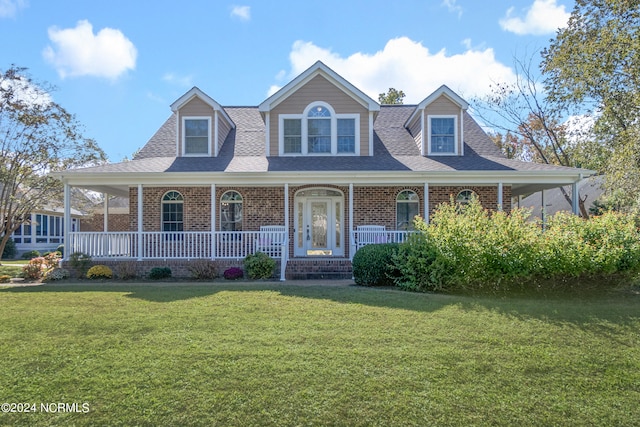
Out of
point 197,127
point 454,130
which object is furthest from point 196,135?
point 454,130

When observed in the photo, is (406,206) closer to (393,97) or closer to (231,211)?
(231,211)

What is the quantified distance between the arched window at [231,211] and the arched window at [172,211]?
4.69 feet

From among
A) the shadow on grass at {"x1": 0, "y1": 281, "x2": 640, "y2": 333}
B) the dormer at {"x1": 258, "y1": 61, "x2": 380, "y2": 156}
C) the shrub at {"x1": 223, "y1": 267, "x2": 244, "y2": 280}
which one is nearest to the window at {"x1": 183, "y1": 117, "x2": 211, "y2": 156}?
Answer: the dormer at {"x1": 258, "y1": 61, "x2": 380, "y2": 156}

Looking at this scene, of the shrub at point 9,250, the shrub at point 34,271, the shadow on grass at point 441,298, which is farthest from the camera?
the shrub at point 9,250

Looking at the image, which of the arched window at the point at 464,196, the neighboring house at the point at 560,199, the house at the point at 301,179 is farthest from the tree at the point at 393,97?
the arched window at the point at 464,196

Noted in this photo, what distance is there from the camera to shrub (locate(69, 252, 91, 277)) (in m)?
11.8

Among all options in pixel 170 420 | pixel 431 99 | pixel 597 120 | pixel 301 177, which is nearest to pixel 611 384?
pixel 170 420

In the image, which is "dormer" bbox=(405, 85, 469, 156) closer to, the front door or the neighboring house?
the front door

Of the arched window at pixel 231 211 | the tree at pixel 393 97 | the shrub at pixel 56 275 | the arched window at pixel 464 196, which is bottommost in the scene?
the shrub at pixel 56 275

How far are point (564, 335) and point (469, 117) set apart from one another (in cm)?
1329

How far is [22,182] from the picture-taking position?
15.8 metres

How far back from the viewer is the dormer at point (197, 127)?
48.2ft

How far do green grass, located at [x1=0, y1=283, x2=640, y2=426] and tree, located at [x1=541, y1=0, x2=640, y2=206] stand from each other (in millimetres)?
7894

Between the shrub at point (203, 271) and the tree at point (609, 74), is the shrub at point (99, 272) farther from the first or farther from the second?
the tree at point (609, 74)
